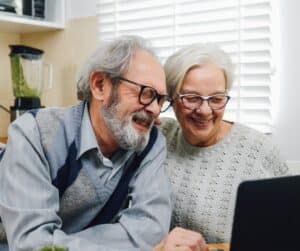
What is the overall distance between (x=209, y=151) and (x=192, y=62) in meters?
0.30

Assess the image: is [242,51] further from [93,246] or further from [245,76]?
[93,246]

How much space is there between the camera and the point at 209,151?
1541 millimetres

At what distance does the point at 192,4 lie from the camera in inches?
81.4

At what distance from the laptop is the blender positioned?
1850 mm

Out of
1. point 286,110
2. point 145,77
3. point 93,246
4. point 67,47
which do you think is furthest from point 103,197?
point 67,47

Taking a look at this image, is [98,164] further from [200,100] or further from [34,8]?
[34,8]

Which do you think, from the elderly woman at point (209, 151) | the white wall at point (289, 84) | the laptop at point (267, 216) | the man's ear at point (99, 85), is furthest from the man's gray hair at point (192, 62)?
the laptop at point (267, 216)

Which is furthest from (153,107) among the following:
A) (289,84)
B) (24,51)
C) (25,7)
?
(25,7)

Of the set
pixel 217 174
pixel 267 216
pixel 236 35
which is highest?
pixel 236 35

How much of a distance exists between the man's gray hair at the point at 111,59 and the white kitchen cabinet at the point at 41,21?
1048 mm

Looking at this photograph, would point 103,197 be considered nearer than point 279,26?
Yes

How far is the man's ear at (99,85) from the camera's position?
1381 millimetres

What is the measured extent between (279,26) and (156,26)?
0.60 metres

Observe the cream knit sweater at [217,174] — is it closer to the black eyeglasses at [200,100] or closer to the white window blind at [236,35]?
the black eyeglasses at [200,100]
